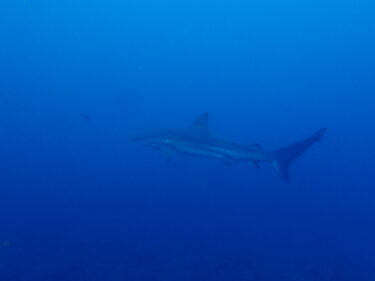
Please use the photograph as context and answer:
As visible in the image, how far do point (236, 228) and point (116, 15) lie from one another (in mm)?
159353

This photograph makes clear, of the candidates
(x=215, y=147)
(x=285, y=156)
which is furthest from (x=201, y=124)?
(x=285, y=156)

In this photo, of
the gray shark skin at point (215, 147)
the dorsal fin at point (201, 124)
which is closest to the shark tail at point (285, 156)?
the gray shark skin at point (215, 147)

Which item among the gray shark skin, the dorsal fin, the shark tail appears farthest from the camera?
the dorsal fin

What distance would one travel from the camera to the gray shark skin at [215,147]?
11.0 meters

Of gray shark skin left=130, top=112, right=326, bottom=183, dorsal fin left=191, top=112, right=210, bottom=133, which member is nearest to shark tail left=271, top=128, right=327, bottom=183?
gray shark skin left=130, top=112, right=326, bottom=183

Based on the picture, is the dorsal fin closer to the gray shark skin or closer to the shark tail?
the gray shark skin

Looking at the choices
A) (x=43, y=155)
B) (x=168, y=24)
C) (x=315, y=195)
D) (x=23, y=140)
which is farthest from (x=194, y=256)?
(x=168, y=24)

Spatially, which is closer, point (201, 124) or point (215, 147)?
point (215, 147)

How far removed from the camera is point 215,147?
37.3 ft

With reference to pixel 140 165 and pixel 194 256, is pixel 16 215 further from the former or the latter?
pixel 140 165

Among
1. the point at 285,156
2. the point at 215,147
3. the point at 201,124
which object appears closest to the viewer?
the point at 285,156

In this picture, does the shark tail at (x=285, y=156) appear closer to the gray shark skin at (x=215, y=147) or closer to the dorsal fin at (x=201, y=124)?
the gray shark skin at (x=215, y=147)

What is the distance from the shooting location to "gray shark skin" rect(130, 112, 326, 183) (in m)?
11.0

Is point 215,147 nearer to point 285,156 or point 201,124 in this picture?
point 201,124
